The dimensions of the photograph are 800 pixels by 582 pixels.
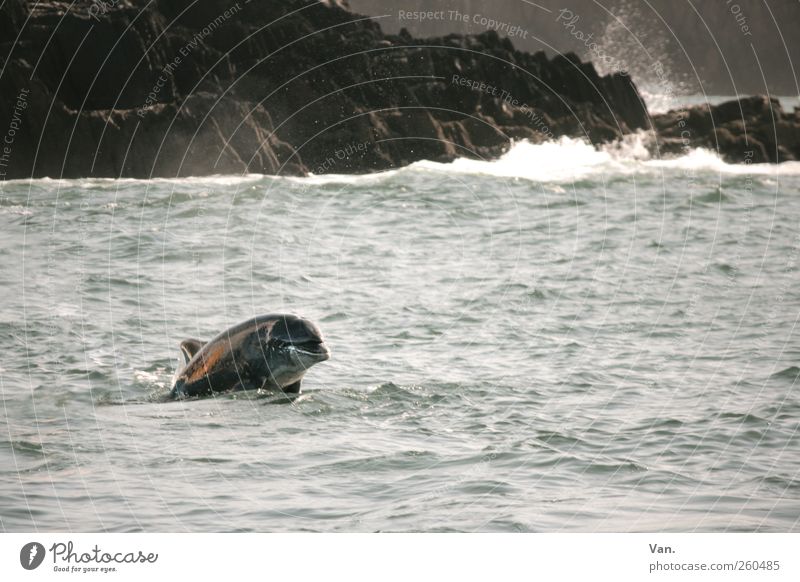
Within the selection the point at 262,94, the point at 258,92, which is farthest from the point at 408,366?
the point at 258,92

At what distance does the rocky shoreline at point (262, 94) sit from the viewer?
43125mm

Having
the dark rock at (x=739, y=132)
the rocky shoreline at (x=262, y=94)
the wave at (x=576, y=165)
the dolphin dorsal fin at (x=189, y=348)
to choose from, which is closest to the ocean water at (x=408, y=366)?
the dolphin dorsal fin at (x=189, y=348)

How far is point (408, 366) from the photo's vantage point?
1848cm

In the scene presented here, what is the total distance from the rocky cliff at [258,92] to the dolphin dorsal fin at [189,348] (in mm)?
25481

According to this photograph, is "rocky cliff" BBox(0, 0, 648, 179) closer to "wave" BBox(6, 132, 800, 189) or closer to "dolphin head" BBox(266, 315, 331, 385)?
"wave" BBox(6, 132, 800, 189)

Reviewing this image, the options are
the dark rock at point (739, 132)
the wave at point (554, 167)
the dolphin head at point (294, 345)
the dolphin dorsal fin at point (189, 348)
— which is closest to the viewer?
the dolphin head at point (294, 345)

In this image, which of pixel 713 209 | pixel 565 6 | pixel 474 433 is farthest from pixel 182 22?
pixel 474 433

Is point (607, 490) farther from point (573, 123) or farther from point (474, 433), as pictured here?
point (573, 123)

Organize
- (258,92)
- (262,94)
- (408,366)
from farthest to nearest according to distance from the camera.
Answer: (258,92)
(262,94)
(408,366)
